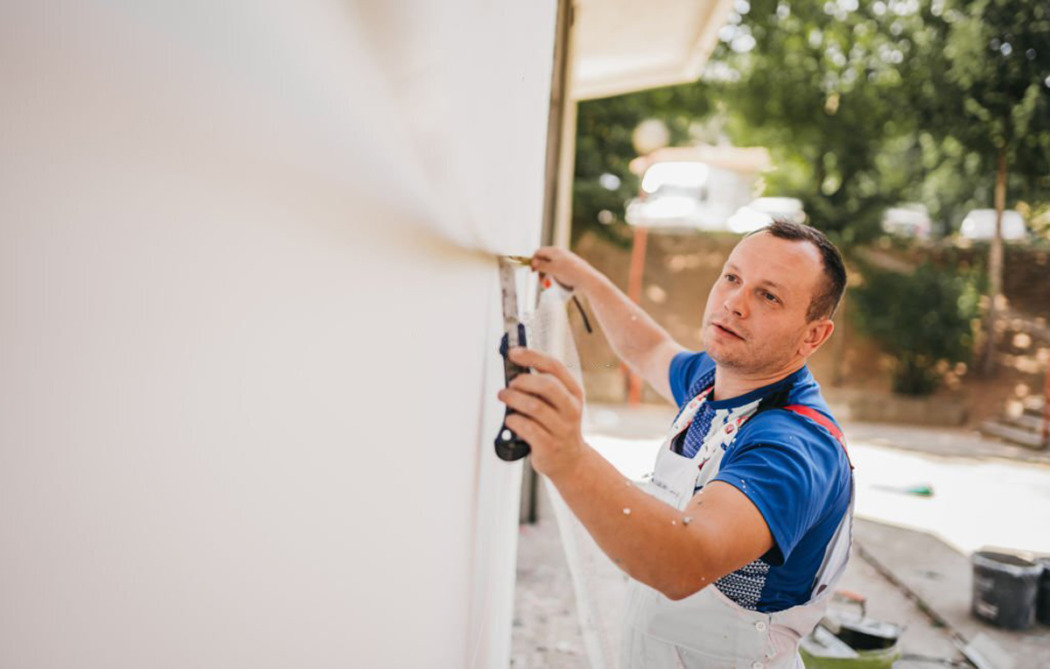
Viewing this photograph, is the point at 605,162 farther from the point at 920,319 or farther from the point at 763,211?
the point at 920,319

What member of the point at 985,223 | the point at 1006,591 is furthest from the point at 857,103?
the point at 1006,591

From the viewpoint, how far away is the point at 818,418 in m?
1.42

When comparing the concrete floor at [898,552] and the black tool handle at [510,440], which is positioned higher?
the black tool handle at [510,440]

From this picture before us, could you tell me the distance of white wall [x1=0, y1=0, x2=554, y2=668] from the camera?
424 mm

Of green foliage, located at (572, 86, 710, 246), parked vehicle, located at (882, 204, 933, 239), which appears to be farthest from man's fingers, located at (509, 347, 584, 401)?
parked vehicle, located at (882, 204, 933, 239)

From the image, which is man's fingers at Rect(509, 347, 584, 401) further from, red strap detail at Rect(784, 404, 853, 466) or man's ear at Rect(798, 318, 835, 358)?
man's ear at Rect(798, 318, 835, 358)

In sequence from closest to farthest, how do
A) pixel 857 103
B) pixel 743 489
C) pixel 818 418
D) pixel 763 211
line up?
1. pixel 743 489
2. pixel 818 418
3. pixel 763 211
4. pixel 857 103

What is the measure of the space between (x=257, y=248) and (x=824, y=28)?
616 inches

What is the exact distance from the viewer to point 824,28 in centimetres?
1417

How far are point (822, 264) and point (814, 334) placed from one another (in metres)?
0.14

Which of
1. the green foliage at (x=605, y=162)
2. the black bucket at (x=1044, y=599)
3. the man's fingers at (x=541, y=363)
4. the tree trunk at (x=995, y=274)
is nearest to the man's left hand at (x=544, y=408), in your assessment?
the man's fingers at (x=541, y=363)

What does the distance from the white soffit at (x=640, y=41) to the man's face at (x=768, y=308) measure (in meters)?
3.75

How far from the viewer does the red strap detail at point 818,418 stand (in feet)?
4.63

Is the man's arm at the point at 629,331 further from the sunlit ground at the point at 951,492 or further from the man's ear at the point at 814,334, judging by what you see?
the sunlit ground at the point at 951,492
